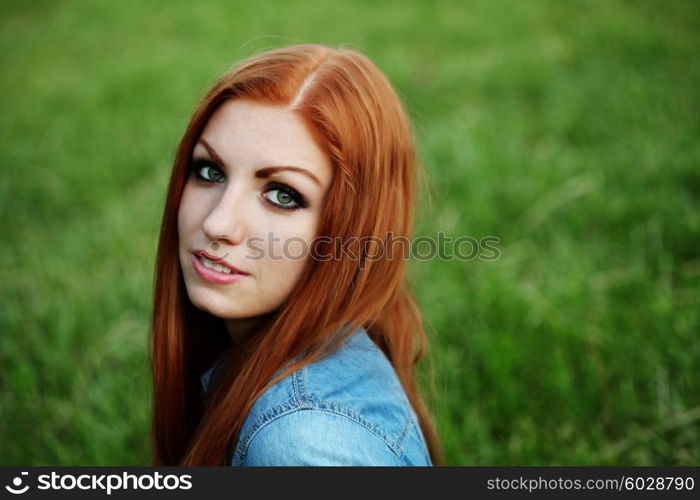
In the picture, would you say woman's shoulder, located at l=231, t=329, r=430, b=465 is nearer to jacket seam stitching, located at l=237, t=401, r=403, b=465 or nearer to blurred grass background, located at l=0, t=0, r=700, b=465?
jacket seam stitching, located at l=237, t=401, r=403, b=465

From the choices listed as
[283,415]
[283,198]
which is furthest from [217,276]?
[283,415]

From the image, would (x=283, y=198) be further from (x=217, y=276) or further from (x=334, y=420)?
(x=334, y=420)

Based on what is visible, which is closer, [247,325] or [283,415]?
[283,415]

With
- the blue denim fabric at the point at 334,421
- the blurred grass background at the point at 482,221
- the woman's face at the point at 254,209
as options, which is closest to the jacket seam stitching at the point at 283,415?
the blue denim fabric at the point at 334,421

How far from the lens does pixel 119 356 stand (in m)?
3.09

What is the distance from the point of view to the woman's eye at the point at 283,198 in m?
1.56

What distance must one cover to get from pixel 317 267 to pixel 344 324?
213mm

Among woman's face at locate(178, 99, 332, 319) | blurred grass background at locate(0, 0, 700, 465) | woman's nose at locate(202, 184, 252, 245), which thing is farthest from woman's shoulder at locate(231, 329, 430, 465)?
blurred grass background at locate(0, 0, 700, 465)

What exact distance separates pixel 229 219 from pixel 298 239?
0.19 metres

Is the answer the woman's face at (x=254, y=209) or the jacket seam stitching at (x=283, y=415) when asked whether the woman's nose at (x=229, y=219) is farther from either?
the jacket seam stitching at (x=283, y=415)

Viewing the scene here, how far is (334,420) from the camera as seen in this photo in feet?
4.53

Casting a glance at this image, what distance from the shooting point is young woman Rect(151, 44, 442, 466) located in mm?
1498

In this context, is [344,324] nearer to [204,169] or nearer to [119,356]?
[204,169]

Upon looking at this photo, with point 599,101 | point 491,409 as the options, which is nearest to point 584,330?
point 491,409
